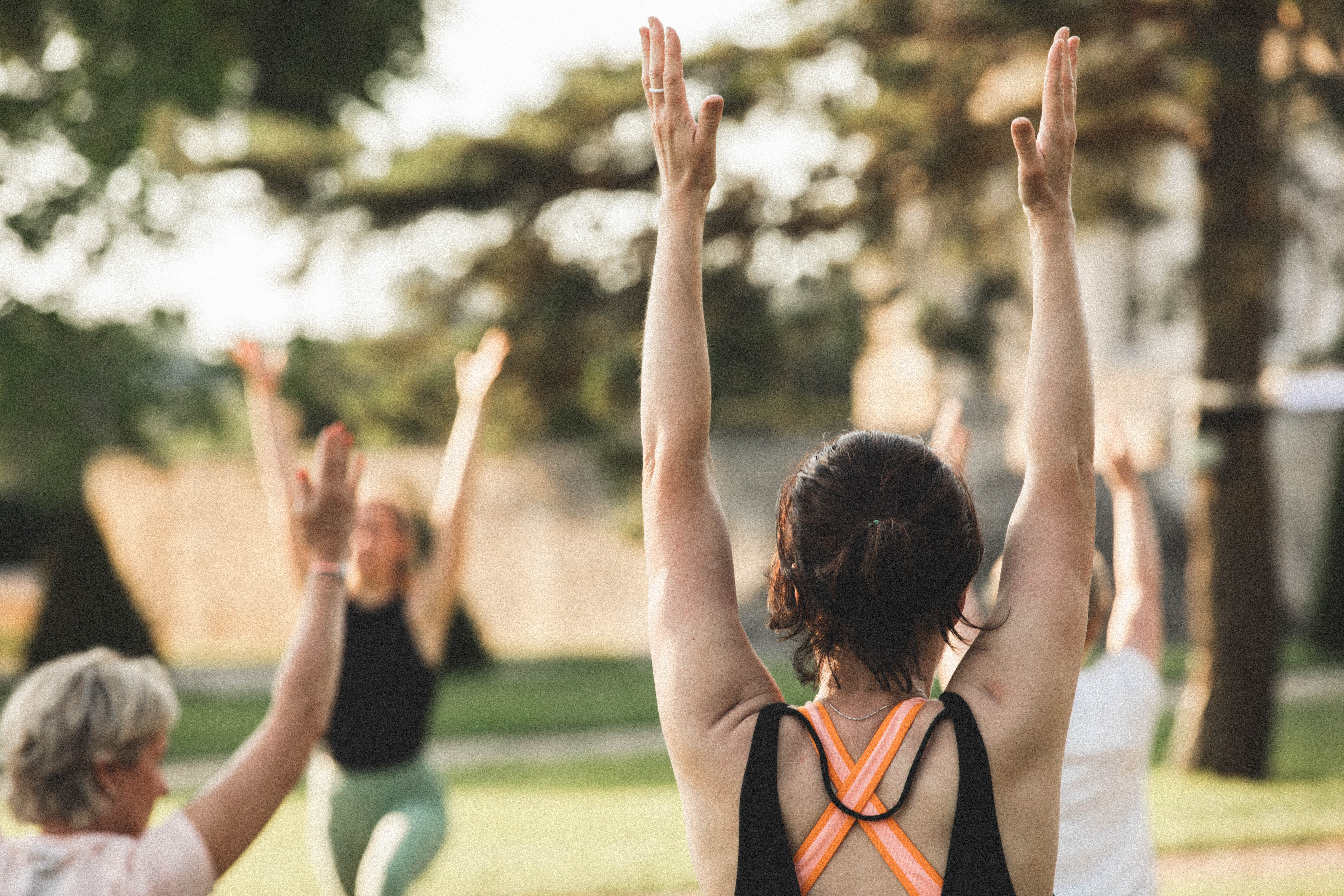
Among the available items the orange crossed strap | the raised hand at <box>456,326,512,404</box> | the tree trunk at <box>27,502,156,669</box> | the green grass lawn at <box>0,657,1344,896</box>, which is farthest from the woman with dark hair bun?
the tree trunk at <box>27,502,156,669</box>

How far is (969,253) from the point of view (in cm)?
1070

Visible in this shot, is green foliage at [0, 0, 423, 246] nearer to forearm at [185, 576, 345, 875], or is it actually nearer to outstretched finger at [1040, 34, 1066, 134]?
forearm at [185, 576, 345, 875]

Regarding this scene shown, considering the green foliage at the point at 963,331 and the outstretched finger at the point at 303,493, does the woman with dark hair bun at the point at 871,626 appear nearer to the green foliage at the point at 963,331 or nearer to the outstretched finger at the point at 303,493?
the outstretched finger at the point at 303,493

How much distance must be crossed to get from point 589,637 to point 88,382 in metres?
10.2

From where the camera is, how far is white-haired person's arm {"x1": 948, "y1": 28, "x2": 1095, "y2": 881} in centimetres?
169

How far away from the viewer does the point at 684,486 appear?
184 centimetres

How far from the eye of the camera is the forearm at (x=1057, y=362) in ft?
6.07

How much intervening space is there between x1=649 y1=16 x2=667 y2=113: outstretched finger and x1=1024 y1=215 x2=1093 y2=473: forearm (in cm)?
59

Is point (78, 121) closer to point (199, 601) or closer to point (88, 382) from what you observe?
point (88, 382)

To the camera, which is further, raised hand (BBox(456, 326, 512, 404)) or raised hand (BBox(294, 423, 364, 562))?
raised hand (BBox(456, 326, 512, 404))

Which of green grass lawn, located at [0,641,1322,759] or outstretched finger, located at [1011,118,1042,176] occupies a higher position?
outstretched finger, located at [1011,118,1042,176]

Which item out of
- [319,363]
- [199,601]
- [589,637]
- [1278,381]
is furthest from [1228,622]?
[199,601]

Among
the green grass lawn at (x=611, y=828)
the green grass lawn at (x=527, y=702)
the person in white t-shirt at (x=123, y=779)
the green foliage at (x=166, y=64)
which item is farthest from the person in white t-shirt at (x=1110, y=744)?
the green foliage at (x=166, y=64)

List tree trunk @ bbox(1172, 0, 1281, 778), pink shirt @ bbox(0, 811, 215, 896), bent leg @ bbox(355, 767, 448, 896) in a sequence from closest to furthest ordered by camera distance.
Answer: pink shirt @ bbox(0, 811, 215, 896), bent leg @ bbox(355, 767, 448, 896), tree trunk @ bbox(1172, 0, 1281, 778)
